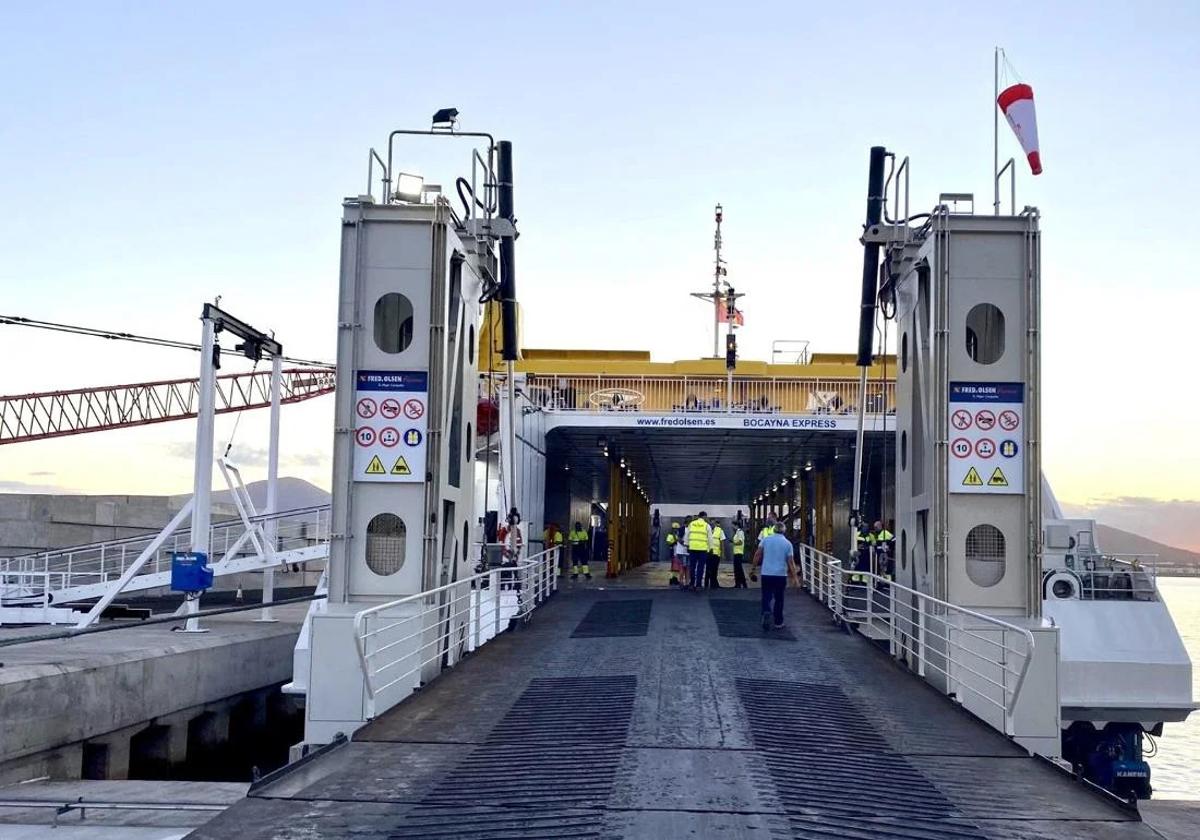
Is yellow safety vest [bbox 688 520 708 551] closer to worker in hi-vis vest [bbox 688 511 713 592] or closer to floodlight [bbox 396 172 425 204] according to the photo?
worker in hi-vis vest [bbox 688 511 713 592]

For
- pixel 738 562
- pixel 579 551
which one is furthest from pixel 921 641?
pixel 579 551

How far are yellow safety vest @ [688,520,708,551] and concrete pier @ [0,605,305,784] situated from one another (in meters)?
7.07

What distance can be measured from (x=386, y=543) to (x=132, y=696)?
14.0ft

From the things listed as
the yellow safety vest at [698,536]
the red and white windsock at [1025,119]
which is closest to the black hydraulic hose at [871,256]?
the red and white windsock at [1025,119]

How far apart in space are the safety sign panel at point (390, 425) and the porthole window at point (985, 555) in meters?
5.67

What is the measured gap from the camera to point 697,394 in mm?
28281

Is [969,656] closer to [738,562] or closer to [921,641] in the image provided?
[921,641]

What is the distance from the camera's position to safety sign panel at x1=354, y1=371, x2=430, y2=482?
38.3 ft

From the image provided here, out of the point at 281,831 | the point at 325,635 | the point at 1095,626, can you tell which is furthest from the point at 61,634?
the point at 1095,626

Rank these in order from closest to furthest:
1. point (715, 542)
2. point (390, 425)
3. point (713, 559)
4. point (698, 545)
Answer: point (390, 425) → point (698, 545) → point (715, 542) → point (713, 559)

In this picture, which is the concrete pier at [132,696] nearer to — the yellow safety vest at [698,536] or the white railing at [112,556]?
the white railing at [112,556]

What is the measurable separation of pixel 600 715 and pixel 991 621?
3.34 m

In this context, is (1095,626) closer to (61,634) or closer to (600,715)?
(600,715)

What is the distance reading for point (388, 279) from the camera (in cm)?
1183
